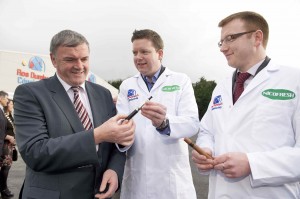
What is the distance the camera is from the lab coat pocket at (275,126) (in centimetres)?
214

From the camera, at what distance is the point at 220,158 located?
7.00 feet

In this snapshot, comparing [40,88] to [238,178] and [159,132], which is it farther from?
[238,178]

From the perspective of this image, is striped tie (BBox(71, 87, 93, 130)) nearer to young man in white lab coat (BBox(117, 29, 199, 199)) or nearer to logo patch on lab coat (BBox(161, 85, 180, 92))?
young man in white lab coat (BBox(117, 29, 199, 199))

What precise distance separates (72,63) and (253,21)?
140 cm

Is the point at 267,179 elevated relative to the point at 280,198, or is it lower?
elevated

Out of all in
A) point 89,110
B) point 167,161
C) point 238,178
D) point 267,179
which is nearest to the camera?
point 267,179

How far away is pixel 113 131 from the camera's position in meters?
2.19

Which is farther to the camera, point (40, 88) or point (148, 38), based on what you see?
point (148, 38)

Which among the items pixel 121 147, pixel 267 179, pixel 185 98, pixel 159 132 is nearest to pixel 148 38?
pixel 185 98

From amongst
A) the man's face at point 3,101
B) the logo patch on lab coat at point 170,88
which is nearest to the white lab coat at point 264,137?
the logo patch on lab coat at point 170,88

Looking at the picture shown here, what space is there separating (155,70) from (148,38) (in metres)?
0.34

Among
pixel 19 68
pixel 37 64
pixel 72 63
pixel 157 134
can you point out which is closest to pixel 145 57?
pixel 157 134

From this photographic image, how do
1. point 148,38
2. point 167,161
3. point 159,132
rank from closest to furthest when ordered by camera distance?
point 159,132
point 167,161
point 148,38

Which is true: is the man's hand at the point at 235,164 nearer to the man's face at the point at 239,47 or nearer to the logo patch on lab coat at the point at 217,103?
the logo patch on lab coat at the point at 217,103
